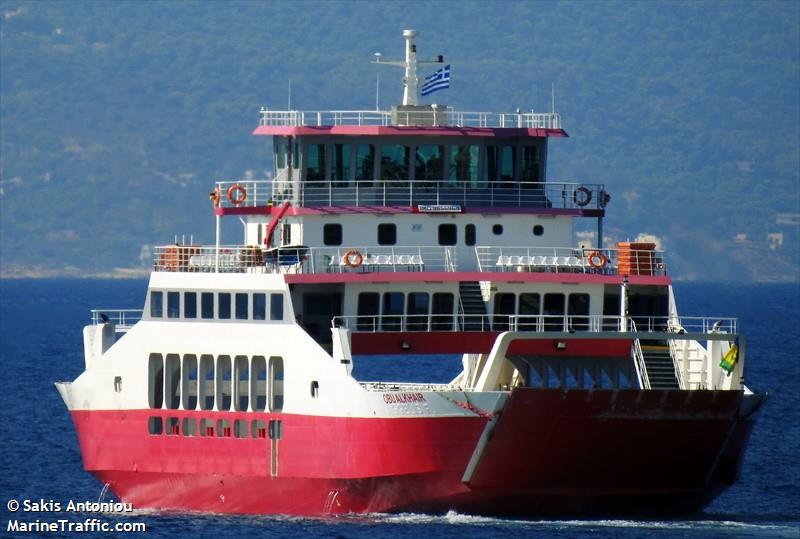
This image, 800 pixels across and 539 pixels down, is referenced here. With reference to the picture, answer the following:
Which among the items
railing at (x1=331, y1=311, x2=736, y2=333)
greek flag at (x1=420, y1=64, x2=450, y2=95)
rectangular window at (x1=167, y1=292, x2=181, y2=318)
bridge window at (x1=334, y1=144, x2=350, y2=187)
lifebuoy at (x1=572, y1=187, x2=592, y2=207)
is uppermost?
greek flag at (x1=420, y1=64, x2=450, y2=95)

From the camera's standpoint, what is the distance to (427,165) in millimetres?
61719

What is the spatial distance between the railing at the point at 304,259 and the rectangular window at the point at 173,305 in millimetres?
898

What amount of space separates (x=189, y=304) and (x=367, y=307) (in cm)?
447

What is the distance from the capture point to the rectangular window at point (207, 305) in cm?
5912

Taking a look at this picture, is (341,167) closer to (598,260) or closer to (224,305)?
(224,305)

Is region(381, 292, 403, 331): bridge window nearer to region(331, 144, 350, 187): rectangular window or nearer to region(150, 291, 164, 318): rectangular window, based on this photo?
region(331, 144, 350, 187): rectangular window

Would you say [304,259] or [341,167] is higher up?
[341,167]

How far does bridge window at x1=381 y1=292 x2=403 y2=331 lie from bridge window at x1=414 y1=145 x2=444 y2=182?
4.36 metres

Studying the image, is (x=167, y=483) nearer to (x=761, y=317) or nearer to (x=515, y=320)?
(x=515, y=320)

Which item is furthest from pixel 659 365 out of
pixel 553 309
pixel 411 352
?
pixel 411 352

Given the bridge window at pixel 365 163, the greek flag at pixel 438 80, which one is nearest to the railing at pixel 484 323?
the bridge window at pixel 365 163

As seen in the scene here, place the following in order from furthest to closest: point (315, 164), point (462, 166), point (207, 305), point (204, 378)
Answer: point (462, 166) < point (315, 164) < point (204, 378) < point (207, 305)

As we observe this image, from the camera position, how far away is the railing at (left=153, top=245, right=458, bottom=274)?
58438 mm

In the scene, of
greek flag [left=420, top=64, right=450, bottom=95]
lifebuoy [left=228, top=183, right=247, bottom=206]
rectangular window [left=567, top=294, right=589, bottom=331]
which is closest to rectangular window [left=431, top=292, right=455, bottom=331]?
rectangular window [left=567, top=294, right=589, bottom=331]
